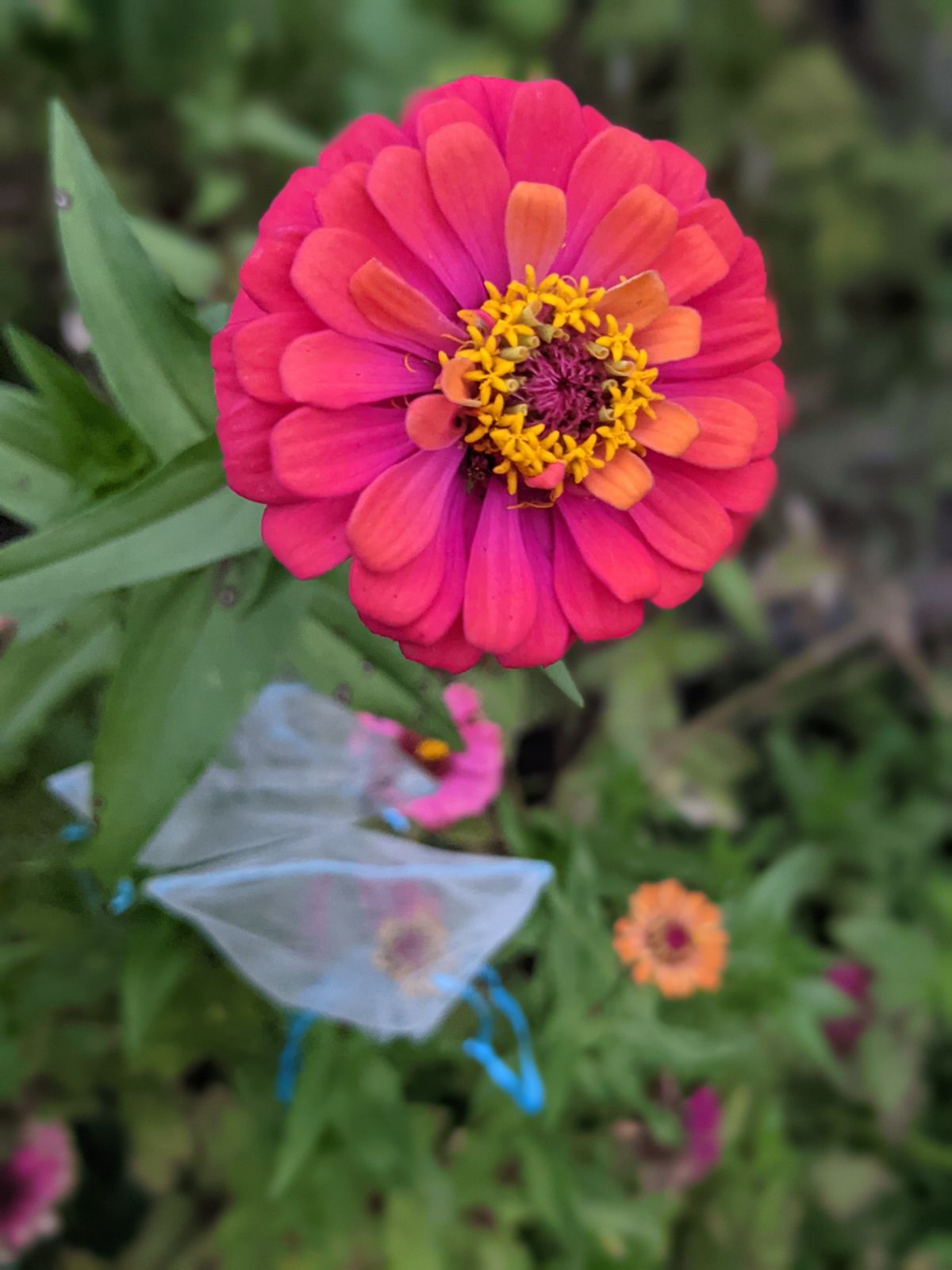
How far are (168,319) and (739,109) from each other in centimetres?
110

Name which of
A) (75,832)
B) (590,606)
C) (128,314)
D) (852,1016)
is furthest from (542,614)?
(852,1016)

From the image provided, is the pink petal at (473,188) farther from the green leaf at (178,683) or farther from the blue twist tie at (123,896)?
the blue twist tie at (123,896)

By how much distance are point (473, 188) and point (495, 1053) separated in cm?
58

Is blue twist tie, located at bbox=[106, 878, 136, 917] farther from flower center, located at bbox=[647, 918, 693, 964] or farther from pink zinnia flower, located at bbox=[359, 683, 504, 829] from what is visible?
flower center, located at bbox=[647, 918, 693, 964]

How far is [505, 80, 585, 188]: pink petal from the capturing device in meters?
0.40

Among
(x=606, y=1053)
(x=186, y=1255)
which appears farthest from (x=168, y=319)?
(x=186, y=1255)

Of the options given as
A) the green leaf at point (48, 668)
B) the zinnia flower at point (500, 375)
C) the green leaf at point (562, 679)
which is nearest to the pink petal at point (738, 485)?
the zinnia flower at point (500, 375)

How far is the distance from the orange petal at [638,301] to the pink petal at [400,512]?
0.10 m

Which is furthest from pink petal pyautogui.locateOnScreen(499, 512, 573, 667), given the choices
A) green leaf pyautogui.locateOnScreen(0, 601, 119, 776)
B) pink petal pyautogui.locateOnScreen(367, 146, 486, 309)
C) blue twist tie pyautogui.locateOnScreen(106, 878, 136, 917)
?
blue twist tie pyautogui.locateOnScreen(106, 878, 136, 917)

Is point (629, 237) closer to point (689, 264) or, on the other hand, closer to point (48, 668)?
point (689, 264)

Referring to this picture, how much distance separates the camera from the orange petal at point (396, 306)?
0.39 m

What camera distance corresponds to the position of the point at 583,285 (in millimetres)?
433

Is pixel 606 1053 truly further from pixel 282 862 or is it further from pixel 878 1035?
pixel 878 1035

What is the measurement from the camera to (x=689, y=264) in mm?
418
